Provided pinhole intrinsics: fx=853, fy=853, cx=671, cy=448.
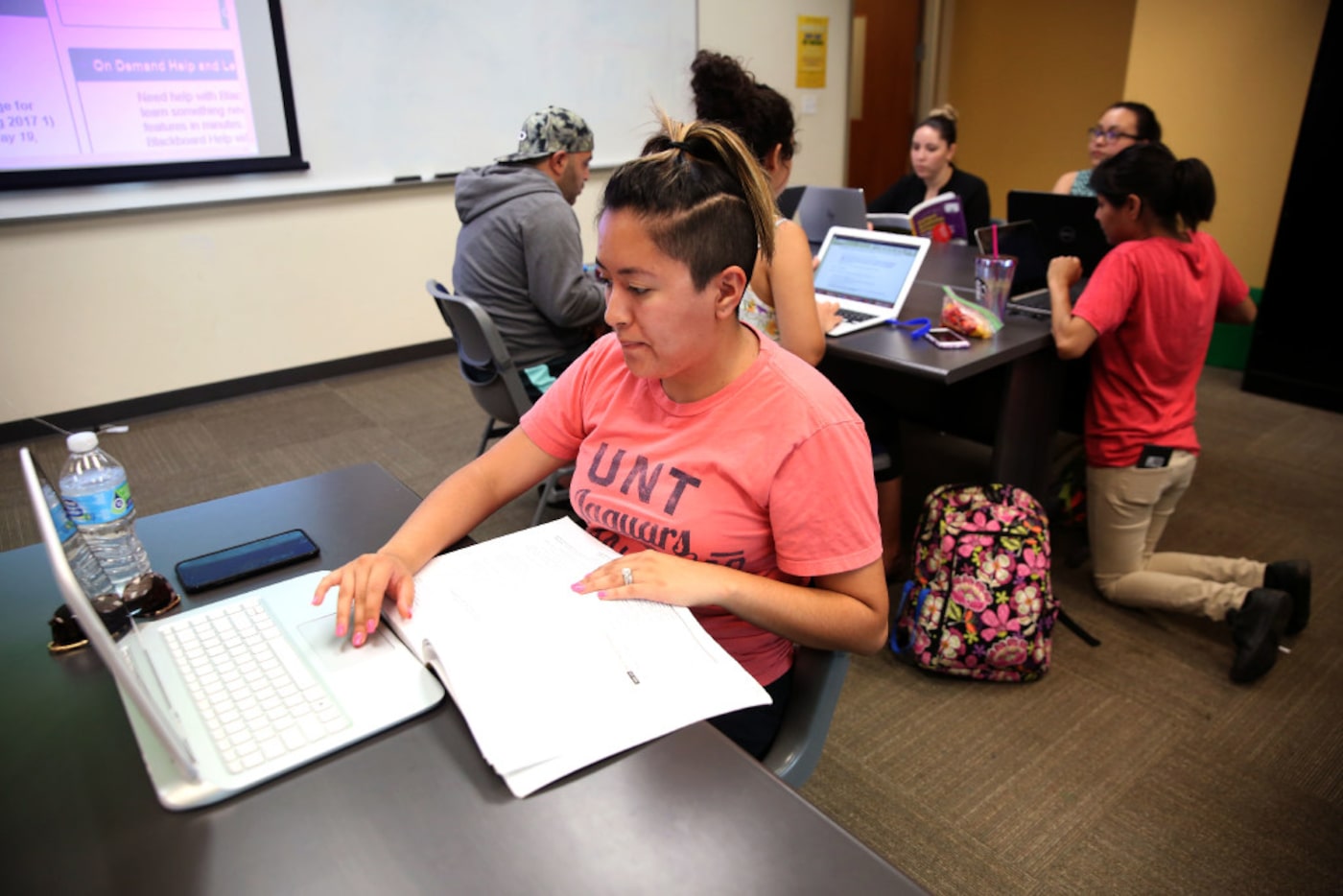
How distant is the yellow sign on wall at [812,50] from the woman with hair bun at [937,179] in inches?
71.7

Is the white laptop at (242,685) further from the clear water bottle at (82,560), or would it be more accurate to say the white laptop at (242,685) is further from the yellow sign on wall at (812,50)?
the yellow sign on wall at (812,50)

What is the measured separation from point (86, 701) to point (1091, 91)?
5.78 metres

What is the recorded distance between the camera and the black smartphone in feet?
3.43

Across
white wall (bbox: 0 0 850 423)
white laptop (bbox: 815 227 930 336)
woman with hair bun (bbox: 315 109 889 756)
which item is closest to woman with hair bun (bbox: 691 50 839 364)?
white laptop (bbox: 815 227 930 336)

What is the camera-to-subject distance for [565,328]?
8.40 ft

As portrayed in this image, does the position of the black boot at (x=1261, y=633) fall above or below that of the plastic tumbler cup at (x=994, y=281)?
below

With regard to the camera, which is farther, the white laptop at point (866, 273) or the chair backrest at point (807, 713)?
the white laptop at point (866, 273)

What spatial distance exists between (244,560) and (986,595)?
155cm

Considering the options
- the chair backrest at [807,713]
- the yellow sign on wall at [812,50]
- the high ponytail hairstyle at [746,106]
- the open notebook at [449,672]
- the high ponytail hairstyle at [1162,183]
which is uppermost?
the yellow sign on wall at [812,50]

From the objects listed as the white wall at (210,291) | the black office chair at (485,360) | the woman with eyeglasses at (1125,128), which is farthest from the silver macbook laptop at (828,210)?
the white wall at (210,291)

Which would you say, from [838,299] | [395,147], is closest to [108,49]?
[395,147]

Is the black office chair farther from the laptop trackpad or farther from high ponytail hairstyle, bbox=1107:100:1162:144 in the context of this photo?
high ponytail hairstyle, bbox=1107:100:1162:144

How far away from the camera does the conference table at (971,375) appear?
2.00 meters

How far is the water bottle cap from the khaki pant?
86.6 inches
